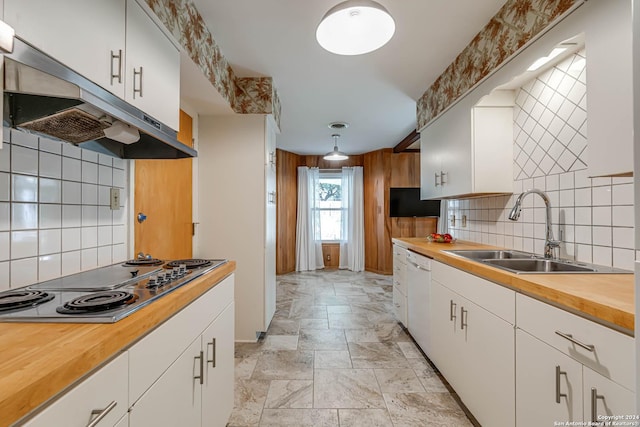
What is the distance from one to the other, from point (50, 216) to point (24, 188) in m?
0.15

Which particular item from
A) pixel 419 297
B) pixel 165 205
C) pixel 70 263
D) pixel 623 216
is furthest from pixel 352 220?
pixel 70 263

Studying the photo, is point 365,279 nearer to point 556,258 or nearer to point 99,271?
point 556,258

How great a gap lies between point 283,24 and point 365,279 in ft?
14.1

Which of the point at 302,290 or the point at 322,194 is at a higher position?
the point at 322,194

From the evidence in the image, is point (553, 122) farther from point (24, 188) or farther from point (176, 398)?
point (24, 188)

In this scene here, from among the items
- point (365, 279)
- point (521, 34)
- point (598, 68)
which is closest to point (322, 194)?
point (365, 279)

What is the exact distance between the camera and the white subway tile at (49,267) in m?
1.15

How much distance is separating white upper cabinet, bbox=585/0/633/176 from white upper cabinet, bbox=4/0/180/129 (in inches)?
74.7

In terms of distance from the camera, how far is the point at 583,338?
93 centimetres

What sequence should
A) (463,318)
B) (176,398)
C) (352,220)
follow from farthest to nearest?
1. (352,220)
2. (463,318)
3. (176,398)

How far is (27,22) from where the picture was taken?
30.5 inches

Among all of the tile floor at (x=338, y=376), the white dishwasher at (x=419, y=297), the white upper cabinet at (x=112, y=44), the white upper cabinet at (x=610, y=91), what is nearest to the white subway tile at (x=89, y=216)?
the white upper cabinet at (x=112, y=44)

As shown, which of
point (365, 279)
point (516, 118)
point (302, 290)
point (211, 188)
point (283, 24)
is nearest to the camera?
point (283, 24)

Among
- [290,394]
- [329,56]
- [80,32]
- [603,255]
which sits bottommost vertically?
[290,394]
